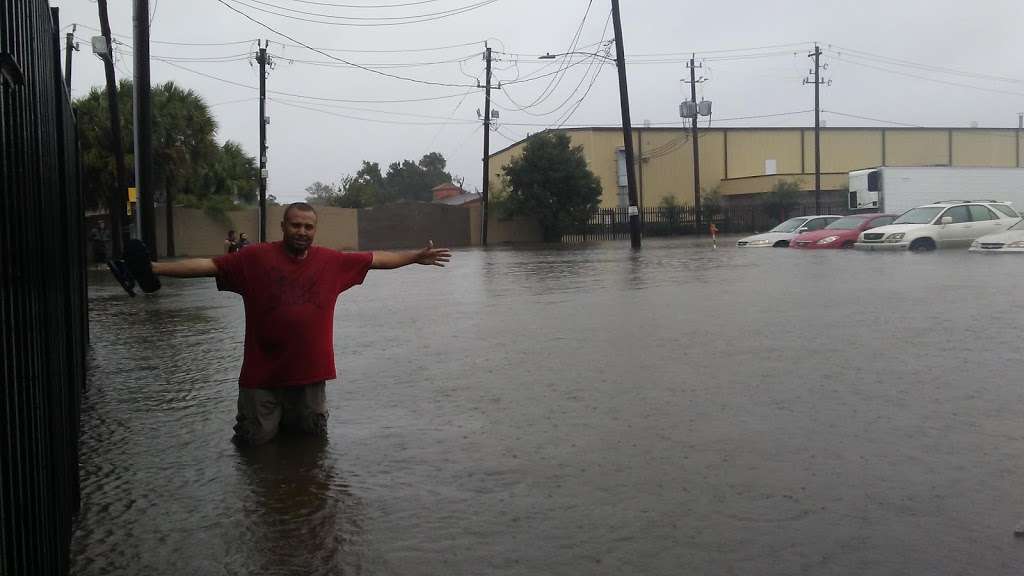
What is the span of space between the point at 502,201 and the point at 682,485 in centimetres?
4922

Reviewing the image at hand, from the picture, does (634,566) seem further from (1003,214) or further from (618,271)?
(1003,214)

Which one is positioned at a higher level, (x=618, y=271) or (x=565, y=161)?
(x=565, y=161)

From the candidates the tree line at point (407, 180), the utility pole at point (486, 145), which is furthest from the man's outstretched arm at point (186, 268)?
the tree line at point (407, 180)

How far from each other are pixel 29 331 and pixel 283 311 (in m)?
2.91

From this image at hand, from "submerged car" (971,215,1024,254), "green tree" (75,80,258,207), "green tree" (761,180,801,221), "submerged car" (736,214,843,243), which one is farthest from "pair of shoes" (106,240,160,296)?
"green tree" (761,180,801,221)

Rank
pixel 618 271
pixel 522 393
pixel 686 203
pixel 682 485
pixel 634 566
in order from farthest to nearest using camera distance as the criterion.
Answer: pixel 686 203 → pixel 618 271 → pixel 522 393 → pixel 682 485 → pixel 634 566

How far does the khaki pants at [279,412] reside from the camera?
19.8ft

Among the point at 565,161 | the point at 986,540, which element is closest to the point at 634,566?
the point at 986,540

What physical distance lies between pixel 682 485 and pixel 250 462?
7.82 feet

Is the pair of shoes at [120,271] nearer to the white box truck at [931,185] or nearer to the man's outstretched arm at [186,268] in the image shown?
the man's outstretched arm at [186,268]

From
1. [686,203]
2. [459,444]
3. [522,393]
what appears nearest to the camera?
[459,444]

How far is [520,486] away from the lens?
5.21 metres

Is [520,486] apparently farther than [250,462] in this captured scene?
No

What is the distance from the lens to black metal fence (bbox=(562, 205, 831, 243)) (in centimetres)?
5603
